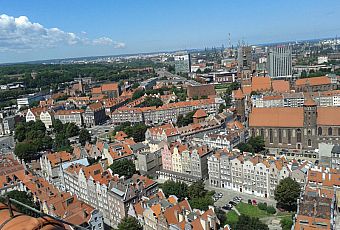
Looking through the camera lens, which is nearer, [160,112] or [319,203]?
[319,203]

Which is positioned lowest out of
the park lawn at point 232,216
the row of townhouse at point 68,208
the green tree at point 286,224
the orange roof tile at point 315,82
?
the park lawn at point 232,216

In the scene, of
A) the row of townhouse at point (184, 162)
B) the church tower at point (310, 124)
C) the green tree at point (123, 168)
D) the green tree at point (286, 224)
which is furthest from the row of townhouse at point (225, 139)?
the green tree at point (286, 224)

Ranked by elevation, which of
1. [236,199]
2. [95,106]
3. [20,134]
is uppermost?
[95,106]

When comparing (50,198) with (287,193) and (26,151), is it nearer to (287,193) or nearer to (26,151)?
(287,193)

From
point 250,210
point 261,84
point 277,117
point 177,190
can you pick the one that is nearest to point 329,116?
point 277,117

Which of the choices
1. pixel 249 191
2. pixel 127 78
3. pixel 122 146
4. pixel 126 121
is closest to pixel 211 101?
pixel 126 121

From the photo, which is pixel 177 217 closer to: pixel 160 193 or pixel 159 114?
pixel 160 193

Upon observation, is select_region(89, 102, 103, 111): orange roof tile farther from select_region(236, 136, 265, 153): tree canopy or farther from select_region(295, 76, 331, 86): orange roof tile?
select_region(295, 76, 331, 86): orange roof tile

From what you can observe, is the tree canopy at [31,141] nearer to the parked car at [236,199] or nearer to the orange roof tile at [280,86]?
the parked car at [236,199]
